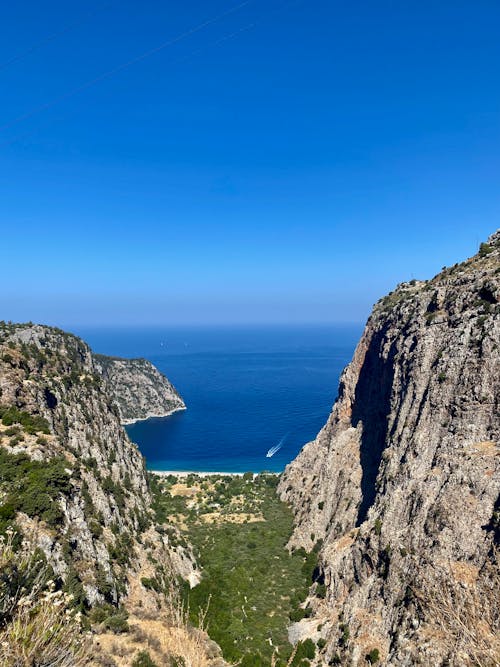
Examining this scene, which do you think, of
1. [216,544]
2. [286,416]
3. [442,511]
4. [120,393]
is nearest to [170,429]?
[120,393]

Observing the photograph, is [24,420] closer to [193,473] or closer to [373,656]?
[373,656]

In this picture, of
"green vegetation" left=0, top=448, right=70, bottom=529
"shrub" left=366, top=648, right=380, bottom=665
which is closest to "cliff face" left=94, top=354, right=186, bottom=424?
"green vegetation" left=0, top=448, right=70, bottom=529

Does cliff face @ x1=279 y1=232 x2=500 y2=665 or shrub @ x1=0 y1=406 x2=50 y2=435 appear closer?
cliff face @ x1=279 y1=232 x2=500 y2=665

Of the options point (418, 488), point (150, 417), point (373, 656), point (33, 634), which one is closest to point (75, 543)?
point (373, 656)

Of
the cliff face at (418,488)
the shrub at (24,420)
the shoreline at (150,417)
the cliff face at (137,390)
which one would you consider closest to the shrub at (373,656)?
the cliff face at (418,488)

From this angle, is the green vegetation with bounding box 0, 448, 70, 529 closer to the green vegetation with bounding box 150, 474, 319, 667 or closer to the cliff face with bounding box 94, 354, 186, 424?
the green vegetation with bounding box 150, 474, 319, 667

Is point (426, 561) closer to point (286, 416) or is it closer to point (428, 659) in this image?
point (428, 659)

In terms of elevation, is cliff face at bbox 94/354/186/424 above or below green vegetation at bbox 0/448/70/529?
below
